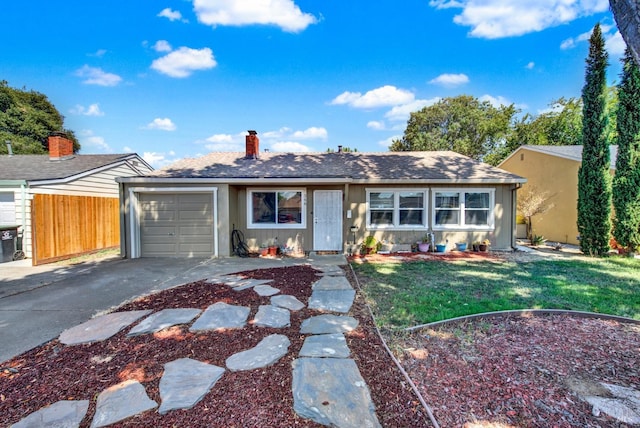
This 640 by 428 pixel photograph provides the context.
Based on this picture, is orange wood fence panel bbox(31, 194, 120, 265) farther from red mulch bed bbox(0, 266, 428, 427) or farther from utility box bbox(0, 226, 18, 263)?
red mulch bed bbox(0, 266, 428, 427)

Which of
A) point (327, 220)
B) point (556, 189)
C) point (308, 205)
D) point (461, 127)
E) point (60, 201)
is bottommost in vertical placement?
point (327, 220)

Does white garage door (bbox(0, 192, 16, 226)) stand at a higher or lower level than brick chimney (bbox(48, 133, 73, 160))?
lower

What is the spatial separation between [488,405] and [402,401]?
0.65 m

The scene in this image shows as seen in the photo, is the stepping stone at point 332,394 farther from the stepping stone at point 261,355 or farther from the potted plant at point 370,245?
the potted plant at point 370,245

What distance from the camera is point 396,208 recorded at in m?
9.49

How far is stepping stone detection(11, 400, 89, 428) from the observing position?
1896mm

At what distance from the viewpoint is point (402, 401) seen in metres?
2.14

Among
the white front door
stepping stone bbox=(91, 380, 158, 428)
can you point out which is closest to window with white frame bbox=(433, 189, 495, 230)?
the white front door

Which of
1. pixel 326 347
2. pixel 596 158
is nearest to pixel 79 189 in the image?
pixel 326 347

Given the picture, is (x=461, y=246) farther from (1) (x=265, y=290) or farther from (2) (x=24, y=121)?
(2) (x=24, y=121)

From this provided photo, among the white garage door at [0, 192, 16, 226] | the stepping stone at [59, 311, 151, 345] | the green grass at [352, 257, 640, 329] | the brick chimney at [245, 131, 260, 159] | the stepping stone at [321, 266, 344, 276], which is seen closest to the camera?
the stepping stone at [59, 311, 151, 345]

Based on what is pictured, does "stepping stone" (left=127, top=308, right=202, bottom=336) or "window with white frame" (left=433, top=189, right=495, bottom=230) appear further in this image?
"window with white frame" (left=433, top=189, right=495, bottom=230)

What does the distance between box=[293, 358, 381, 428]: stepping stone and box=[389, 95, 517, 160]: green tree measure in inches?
1086

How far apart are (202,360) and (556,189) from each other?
45.8 feet
